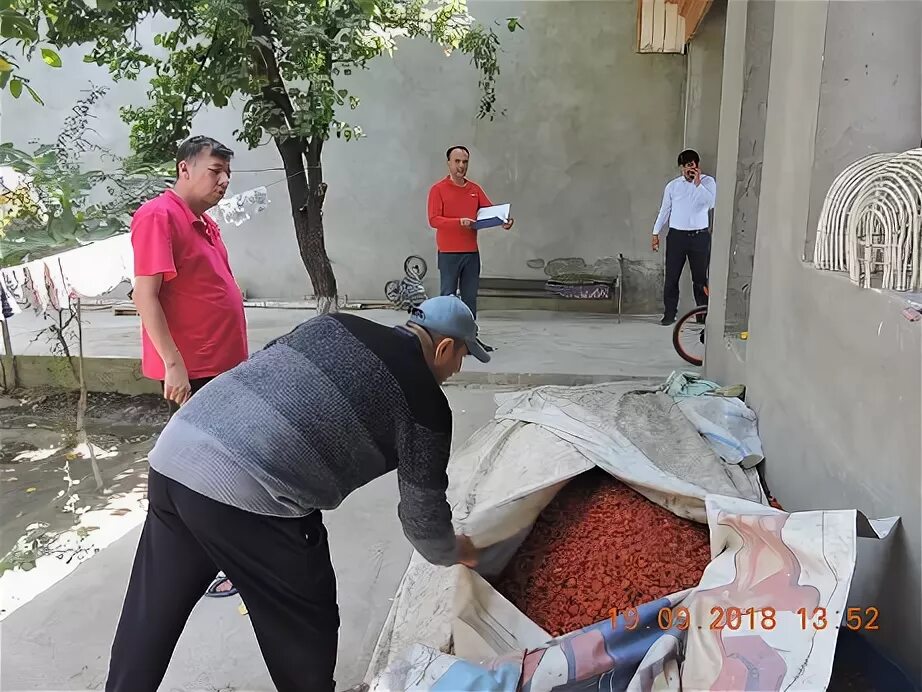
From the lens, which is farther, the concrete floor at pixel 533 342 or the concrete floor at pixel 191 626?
the concrete floor at pixel 533 342

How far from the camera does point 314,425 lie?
52.7 inches

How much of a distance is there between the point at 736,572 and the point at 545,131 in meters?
5.93

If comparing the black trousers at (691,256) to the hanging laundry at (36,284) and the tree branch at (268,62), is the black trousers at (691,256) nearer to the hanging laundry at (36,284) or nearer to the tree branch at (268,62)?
the tree branch at (268,62)

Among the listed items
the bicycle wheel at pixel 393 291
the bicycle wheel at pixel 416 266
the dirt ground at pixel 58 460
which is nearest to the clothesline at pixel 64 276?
the dirt ground at pixel 58 460

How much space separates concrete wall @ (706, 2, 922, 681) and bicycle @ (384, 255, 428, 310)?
13.4 ft

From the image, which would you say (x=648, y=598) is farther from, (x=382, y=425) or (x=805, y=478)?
(x=382, y=425)

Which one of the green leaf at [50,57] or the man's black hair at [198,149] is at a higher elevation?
the green leaf at [50,57]

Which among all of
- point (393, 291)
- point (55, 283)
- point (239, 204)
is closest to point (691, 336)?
point (393, 291)

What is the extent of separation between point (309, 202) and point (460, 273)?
3.95 ft

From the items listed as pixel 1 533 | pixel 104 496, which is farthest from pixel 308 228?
pixel 1 533

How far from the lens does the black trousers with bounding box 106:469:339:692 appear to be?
1.38 metres

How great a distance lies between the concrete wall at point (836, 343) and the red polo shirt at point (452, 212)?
87.0 inches

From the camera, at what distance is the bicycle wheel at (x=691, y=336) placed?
15.5 ft

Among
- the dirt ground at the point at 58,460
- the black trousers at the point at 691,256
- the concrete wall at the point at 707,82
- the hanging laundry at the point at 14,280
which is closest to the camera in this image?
the dirt ground at the point at 58,460
